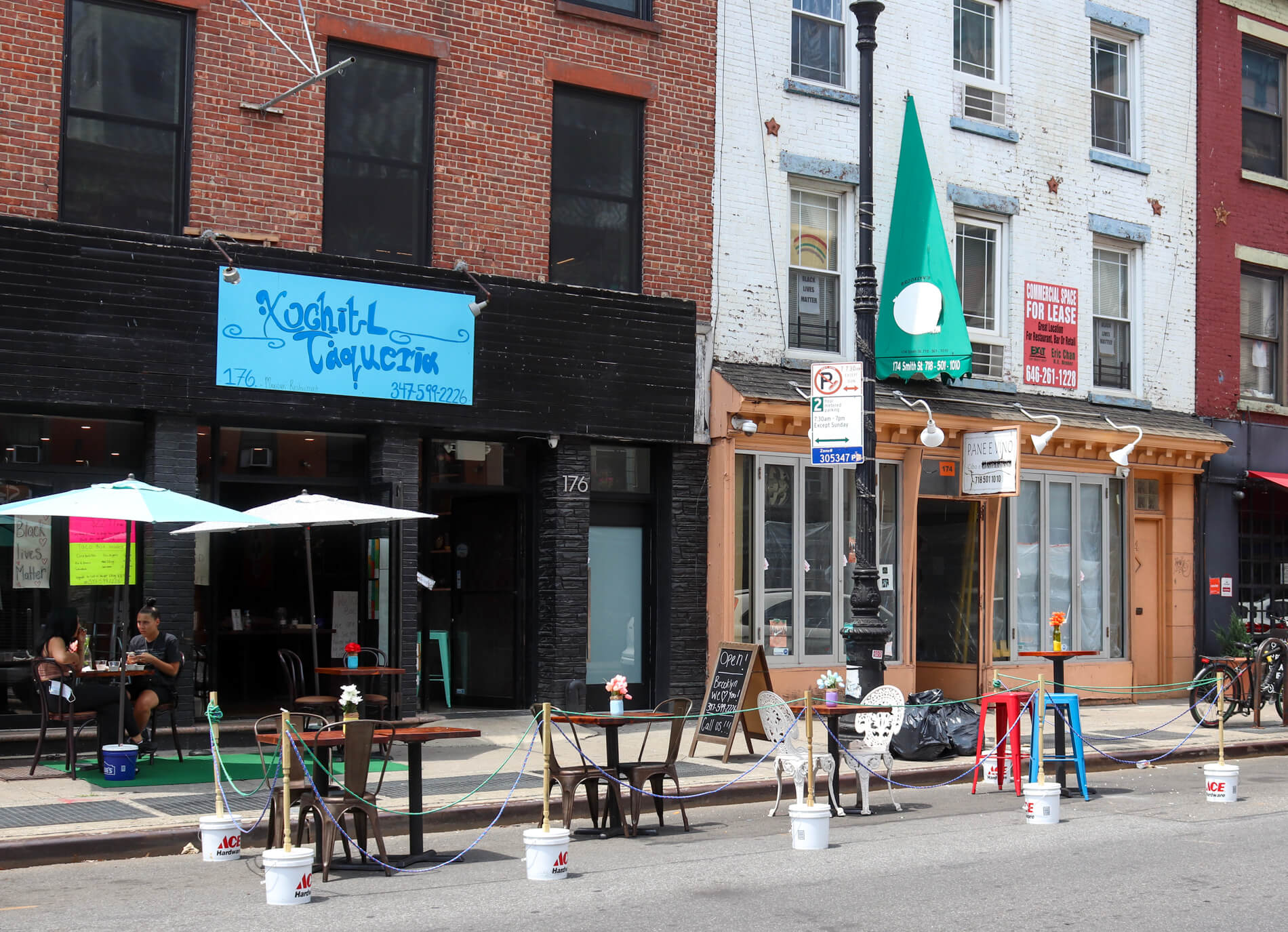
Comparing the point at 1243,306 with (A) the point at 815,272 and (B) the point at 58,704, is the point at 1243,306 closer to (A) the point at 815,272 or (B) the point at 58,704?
(A) the point at 815,272

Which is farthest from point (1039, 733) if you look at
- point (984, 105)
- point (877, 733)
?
point (984, 105)

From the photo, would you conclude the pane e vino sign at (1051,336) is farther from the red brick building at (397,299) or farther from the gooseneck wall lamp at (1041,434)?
the red brick building at (397,299)

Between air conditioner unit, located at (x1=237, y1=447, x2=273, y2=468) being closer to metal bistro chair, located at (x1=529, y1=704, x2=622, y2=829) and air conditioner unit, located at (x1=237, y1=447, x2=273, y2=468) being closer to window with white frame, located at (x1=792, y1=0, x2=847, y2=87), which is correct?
metal bistro chair, located at (x1=529, y1=704, x2=622, y2=829)

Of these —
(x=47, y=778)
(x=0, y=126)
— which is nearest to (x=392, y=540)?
(x=47, y=778)

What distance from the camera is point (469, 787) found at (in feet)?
38.2

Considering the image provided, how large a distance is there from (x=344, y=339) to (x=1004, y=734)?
732 centimetres

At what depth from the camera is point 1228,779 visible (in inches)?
464

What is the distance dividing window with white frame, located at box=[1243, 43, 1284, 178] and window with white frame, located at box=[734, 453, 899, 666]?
991cm

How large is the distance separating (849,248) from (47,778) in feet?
36.9

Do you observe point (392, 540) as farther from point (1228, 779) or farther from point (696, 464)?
point (1228, 779)

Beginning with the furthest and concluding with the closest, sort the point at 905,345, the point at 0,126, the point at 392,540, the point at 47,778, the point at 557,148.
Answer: the point at 905,345
the point at 557,148
the point at 392,540
the point at 0,126
the point at 47,778

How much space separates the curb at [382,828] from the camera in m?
9.05

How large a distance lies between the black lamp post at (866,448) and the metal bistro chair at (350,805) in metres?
5.49

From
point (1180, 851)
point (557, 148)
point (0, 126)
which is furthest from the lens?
point (557, 148)
